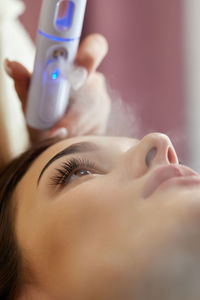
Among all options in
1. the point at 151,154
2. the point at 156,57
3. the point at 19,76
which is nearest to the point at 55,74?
the point at 19,76

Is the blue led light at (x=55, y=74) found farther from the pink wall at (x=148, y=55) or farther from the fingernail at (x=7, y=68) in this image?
the pink wall at (x=148, y=55)

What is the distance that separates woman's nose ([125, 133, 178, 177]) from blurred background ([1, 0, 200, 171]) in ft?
3.01

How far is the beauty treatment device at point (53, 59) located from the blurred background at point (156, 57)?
Answer: 2.12 ft

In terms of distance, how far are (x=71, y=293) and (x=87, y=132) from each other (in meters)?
0.53

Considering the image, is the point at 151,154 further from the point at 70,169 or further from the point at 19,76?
the point at 19,76

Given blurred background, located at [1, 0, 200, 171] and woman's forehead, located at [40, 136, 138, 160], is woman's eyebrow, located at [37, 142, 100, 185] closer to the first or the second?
woman's forehead, located at [40, 136, 138, 160]

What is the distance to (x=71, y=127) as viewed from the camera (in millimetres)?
1061

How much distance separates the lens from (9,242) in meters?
0.77

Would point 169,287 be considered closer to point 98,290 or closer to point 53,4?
point 98,290

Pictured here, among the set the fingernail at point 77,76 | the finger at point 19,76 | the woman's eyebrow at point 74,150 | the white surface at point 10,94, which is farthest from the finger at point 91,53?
the woman's eyebrow at point 74,150

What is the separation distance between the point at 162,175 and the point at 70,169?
0.63 ft

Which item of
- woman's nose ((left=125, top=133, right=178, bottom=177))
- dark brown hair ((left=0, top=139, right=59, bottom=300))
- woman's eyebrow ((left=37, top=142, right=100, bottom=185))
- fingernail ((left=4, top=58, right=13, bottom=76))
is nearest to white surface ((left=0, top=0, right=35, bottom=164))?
fingernail ((left=4, top=58, right=13, bottom=76))

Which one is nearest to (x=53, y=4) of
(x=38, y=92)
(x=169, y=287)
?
(x=38, y=92)

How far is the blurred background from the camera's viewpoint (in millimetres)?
1744
